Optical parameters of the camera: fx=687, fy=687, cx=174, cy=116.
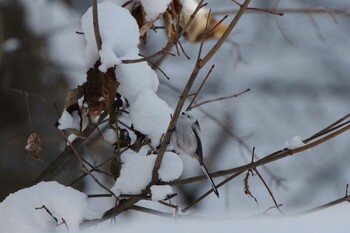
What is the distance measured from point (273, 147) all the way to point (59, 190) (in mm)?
5531

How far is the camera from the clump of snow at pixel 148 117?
4.08 ft

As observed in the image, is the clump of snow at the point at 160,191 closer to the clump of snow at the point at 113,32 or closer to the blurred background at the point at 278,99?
the clump of snow at the point at 113,32

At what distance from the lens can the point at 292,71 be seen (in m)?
7.12

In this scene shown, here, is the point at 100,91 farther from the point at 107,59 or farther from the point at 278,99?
the point at 278,99

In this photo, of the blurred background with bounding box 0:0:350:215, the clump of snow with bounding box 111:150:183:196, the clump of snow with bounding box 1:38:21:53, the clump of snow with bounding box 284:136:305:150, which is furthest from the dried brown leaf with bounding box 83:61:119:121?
the blurred background with bounding box 0:0:350:215

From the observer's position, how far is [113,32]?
1250 mm

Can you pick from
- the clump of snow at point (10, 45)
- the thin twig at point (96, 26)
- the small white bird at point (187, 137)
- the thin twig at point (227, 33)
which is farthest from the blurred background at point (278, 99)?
the thin twig at point (227, 33)

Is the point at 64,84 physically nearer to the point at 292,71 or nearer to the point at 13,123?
the point at 13,123

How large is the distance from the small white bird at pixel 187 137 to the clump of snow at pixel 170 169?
41mm

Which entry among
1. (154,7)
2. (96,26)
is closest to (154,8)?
(154,7)

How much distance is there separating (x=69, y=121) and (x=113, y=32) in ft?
0.59

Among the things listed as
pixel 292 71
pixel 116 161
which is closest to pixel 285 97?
pixel 292 71

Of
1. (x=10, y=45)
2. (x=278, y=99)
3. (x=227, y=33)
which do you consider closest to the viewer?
(x=227, y=33)

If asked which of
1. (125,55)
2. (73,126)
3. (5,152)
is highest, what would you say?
(5,152)
